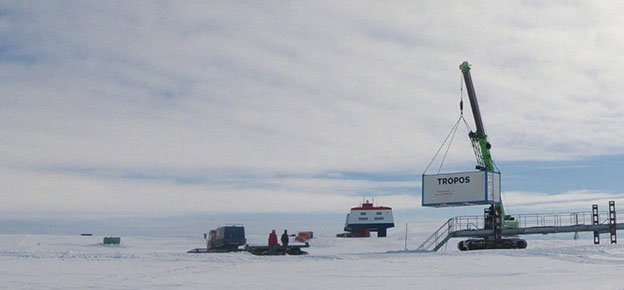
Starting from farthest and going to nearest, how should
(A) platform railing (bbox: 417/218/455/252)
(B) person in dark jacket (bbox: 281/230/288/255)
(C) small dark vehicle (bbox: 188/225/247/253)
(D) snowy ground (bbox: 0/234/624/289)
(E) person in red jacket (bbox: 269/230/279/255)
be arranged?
(C) small dark vehicle (bbox: 188/225/247/253)
(A) platform railing (bbox: 417/218/455/252)
(E) person in red jacket (bbox: 269/230/279/255)
(B) person in dark jacket (bbox: 281/230/288/255)
(D) snowy ground (bbox: 0/234/624/289)

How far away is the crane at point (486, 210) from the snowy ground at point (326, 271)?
1004 cm

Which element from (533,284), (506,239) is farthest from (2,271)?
(506,239)

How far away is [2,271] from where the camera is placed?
2041 centimetres

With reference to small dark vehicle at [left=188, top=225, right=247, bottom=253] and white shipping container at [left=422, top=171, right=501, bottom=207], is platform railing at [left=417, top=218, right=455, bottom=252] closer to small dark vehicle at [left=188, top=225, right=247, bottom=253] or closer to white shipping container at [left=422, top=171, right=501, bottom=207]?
white shipping container at [left=422, top=171, right=501, bottom=207]

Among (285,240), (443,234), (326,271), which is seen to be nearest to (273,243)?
(285,240)

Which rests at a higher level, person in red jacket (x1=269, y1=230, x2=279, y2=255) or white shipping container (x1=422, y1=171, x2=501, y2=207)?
white shipping container (x1=422, y1=171, x2=501, y2=207)

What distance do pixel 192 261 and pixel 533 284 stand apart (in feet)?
40.0

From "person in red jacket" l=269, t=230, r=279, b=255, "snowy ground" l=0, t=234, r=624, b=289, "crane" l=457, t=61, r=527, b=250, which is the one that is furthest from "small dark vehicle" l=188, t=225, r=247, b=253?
"snowy ground" l=0, t=234, r=624, b=289

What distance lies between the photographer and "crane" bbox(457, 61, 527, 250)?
39.8m

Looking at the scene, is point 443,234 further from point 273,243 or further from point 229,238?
point 229,238

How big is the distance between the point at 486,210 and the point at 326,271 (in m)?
22.8

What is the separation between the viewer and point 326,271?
849 inches

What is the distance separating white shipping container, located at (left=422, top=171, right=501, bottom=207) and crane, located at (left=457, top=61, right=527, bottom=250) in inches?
41.2

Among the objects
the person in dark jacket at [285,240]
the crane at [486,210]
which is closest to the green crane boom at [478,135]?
the crane at [486,210]
